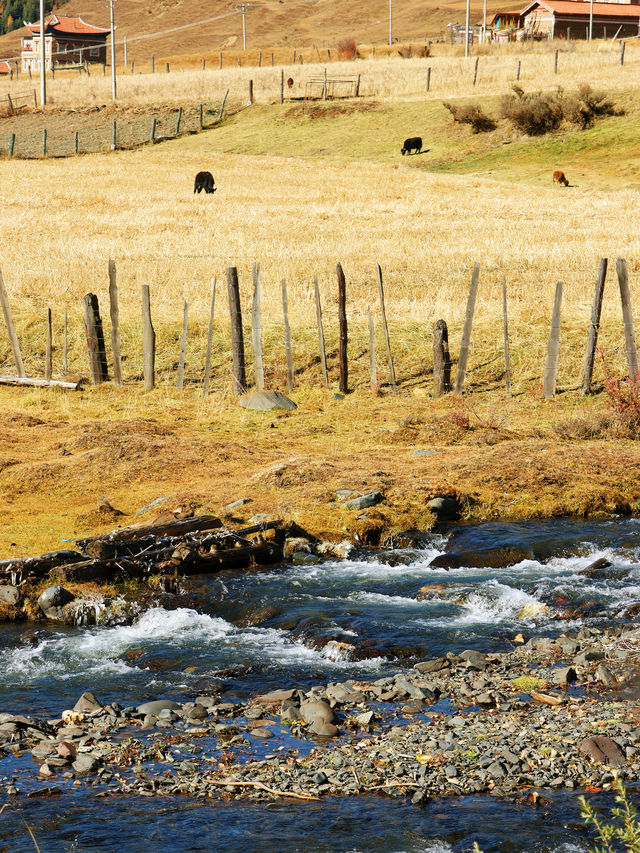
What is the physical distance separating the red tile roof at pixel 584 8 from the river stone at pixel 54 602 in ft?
292

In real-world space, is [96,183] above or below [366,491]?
above

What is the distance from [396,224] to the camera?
106 feet

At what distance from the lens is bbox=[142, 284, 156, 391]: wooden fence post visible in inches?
691

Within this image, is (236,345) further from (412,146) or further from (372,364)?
(412,146)

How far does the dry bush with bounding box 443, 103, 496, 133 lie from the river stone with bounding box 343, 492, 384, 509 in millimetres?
41183

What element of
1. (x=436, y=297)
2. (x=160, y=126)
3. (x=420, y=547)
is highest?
(x=160, y=126)

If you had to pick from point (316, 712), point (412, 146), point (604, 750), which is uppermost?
point (412, 146)

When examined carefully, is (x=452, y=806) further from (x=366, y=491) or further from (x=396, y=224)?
(x=396, y=224)

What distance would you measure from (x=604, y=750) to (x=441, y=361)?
10605 millimetres

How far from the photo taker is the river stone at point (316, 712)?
7141mm

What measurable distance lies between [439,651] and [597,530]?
379 cm

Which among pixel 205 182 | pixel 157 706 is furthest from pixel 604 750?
pixel 205 182

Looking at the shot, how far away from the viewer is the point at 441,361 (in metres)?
16.5

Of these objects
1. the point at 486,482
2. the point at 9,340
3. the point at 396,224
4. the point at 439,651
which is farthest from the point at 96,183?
the point at 439,651
